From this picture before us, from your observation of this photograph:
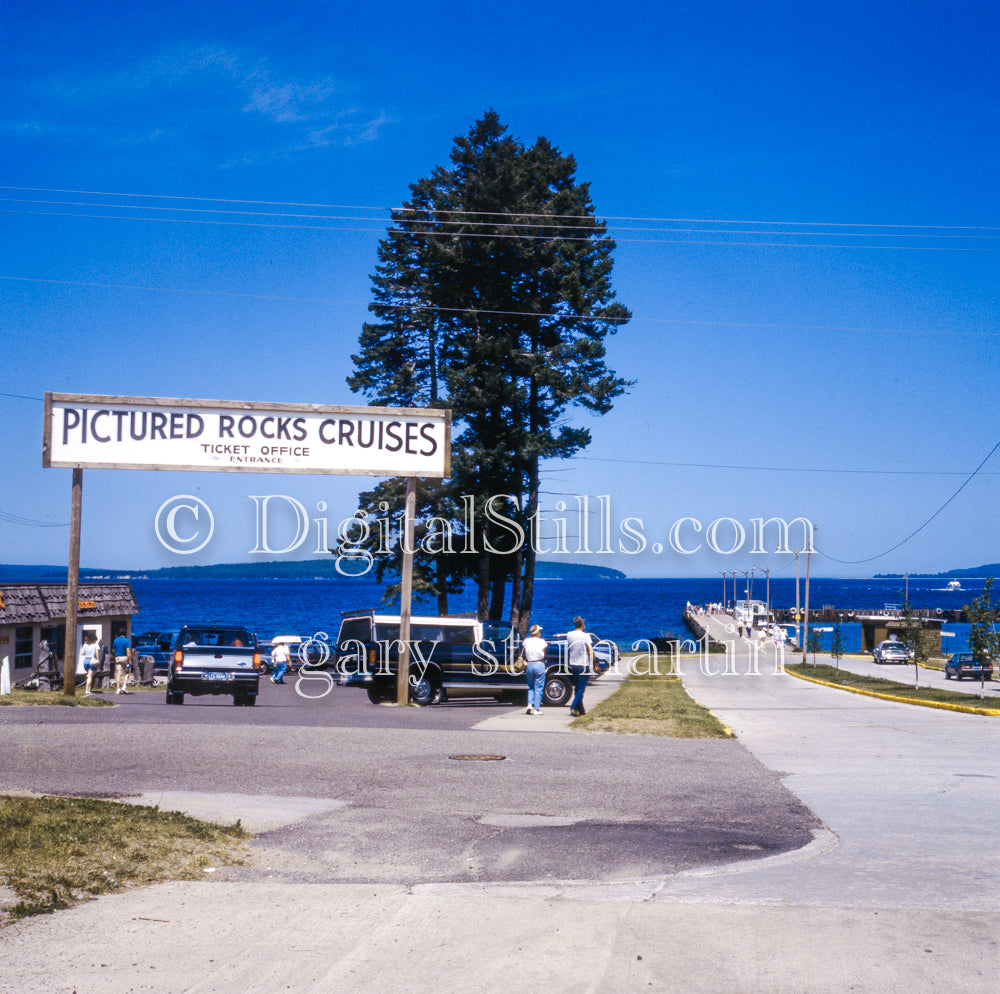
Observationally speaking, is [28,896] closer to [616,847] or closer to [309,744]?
[616,847]

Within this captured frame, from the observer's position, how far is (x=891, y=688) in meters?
37.8

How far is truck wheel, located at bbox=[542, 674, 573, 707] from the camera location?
2372cm

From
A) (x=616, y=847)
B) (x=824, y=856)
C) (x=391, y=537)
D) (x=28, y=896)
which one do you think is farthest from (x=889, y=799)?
(x=391, y=537)

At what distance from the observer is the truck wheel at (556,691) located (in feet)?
77.8

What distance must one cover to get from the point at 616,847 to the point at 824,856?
1.59 m

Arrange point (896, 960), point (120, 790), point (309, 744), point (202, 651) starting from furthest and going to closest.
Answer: point (202, 651)
point (309, 744)
point (120, 790)
point (896, 960)

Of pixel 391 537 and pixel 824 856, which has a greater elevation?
pixel 391 537

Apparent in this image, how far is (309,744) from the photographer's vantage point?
13.8 m

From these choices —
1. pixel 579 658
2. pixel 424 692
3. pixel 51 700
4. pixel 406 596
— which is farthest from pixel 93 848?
pixel 424 692

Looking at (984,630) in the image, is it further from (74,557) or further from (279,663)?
(74,557)

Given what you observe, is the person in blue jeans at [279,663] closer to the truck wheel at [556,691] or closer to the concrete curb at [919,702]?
the truck wheel at [556,691]

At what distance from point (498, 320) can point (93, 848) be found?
37.6 meters

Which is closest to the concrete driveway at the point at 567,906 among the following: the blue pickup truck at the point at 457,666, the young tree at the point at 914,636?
the blue pickup truck at the point at 457,666

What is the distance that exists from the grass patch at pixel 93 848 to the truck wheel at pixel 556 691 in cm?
1575
